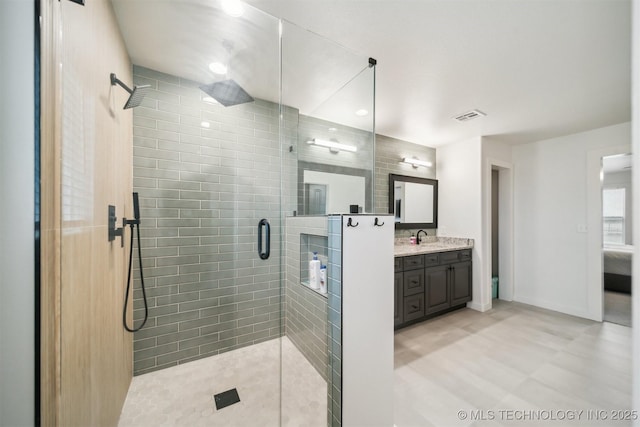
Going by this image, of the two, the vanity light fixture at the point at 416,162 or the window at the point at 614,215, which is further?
the window at the point at 614,215

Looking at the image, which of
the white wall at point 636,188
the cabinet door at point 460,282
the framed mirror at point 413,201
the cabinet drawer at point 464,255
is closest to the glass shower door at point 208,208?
the white wall at point 636,188

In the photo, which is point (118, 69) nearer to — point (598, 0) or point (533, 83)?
point (598, 0)

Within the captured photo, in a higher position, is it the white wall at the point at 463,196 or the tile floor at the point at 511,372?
the white wall at the point at 463,196

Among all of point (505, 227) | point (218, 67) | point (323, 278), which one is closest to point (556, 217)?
point (505, 227)

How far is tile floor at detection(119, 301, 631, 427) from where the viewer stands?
4.82 feet

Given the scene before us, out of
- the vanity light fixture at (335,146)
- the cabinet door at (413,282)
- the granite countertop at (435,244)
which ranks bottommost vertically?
the cabinet door at (413,282)

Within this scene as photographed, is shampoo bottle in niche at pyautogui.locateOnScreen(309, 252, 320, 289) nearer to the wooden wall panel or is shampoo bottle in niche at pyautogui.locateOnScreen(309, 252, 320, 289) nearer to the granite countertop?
the wooden wall panel

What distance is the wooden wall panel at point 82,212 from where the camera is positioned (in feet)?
2.33

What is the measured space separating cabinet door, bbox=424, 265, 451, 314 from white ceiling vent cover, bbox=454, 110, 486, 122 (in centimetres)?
182

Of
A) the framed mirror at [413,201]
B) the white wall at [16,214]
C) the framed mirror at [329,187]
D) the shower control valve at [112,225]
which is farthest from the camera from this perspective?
the framed mirror at [413,201]

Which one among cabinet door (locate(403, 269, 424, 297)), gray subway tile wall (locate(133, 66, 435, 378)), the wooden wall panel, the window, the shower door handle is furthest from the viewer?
the window

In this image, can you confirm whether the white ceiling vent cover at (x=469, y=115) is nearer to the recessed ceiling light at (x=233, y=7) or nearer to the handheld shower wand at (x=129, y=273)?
the recessed ceiling light at (x=233, y=7)

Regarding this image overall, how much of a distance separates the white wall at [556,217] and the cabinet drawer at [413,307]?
82.3 inches

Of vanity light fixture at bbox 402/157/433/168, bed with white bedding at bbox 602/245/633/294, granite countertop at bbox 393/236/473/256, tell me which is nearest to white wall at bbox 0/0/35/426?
granite countertop at bbox 393/236/473/256
